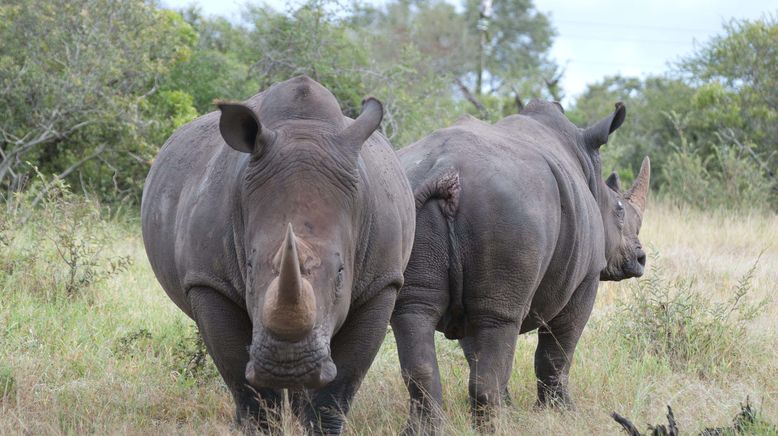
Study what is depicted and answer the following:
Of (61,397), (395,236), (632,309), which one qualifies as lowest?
(61,397)

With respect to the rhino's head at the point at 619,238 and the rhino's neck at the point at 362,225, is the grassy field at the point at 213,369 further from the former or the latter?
the rhino's neck at the point at 362,225

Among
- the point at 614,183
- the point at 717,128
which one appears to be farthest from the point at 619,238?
the point at 717,128

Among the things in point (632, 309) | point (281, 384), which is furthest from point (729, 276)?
point (281, 384)

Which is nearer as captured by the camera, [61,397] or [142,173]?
[61,397]

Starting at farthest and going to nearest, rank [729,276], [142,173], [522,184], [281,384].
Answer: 1. [142,173]
2. [729,276]
3. [522,184]
4. [281,384]

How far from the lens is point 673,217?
13.0 meters

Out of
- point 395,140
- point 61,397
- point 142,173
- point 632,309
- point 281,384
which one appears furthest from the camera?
point 395,140

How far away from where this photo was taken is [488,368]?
518cm

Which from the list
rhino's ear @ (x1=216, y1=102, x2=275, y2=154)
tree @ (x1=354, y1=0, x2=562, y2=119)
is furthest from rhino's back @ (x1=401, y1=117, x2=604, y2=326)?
tree @ (x1=354, y1=0, x2=562, y2=119)

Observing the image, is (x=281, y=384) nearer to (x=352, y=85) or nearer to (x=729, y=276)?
(x=729, y=276)

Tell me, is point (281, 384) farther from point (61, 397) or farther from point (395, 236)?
point (61, 397)

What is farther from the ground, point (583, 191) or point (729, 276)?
point (583, 191)

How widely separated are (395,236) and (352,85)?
10.5 metres

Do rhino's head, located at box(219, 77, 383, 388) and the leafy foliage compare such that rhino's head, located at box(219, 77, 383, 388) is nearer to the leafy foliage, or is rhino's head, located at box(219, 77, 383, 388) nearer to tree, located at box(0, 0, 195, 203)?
tree, located at box(0, 0, 195, 203)
